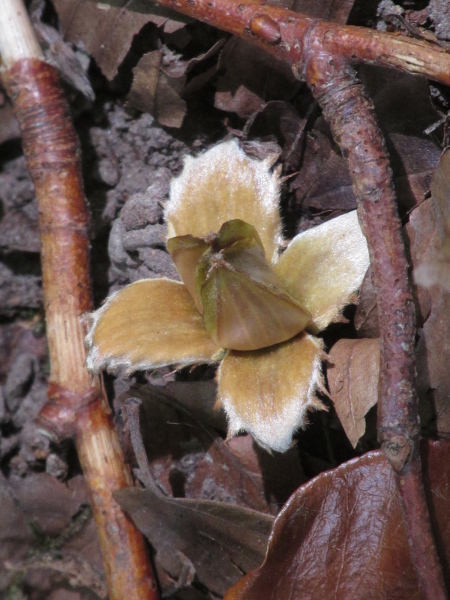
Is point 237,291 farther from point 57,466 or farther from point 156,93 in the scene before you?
point 57,466

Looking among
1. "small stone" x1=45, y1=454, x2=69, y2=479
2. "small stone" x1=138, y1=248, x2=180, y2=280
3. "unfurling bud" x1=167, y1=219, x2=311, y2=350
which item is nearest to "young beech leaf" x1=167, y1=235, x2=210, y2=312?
"unfurling bud" x1=167, y1=219, x2=311, y2=350

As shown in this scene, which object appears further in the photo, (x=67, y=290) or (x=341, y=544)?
(x=67, y=290)

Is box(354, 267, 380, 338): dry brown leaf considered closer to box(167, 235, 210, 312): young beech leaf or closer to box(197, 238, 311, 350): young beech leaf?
box(197, 238, 311, 350): young beech leaf

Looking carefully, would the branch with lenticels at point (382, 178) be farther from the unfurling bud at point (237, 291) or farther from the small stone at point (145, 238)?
the small stone at point (145, 238)

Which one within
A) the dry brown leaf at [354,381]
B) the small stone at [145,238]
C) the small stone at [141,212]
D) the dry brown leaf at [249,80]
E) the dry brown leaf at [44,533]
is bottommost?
the dry brown leaf at [44,533]

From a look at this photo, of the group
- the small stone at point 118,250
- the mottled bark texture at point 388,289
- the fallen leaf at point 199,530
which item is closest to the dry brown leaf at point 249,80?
the mottled bark texture at point 388,289

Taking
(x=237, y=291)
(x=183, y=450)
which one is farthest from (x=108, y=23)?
(x=183, y=450)
